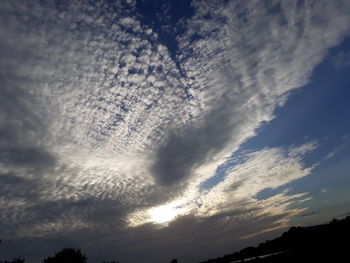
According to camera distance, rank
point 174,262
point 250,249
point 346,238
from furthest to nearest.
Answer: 1. point 174,262
2. point 250,249
3. point 346,238

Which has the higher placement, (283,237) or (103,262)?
(103,262)

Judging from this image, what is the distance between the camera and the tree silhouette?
64625 mm

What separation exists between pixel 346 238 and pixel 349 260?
3984mm

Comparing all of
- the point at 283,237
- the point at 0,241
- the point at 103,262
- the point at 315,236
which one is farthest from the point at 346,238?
the point at 103,262

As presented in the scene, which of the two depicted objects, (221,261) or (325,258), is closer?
(325,258)

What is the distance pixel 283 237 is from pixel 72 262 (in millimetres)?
66228

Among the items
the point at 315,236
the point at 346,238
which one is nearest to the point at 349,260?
the point at 346,238

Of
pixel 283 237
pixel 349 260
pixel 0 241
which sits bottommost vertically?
pixel 349 260

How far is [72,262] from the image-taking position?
6481 centimetres

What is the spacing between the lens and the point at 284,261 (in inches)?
543

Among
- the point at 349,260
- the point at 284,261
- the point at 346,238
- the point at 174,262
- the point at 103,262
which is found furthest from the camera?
the point at 103,262

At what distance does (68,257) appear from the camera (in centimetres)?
6606

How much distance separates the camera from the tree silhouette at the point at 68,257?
212 feet

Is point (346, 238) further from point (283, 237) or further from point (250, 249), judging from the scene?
point (250, 249)
